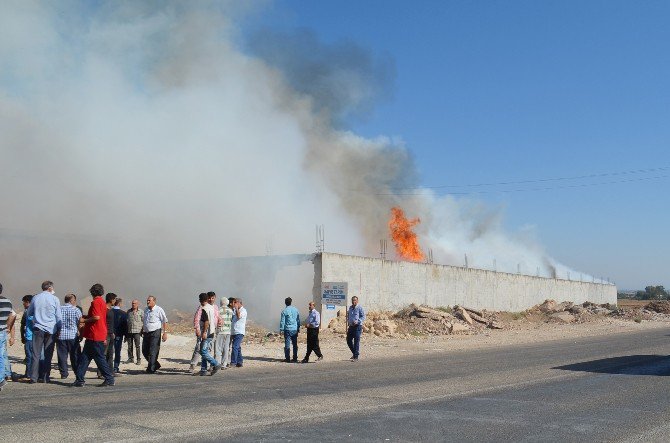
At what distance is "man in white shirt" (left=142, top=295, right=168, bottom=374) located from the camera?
45.6 ft

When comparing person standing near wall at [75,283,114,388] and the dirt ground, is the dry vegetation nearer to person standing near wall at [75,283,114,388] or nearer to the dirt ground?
the dirt ground

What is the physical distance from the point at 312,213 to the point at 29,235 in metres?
18.7

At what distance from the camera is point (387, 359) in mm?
17844

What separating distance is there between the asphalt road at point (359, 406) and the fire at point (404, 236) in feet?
106

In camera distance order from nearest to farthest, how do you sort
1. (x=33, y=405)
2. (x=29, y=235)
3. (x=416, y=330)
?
(x=33, y=405) < (x=416, y=330) < (x=29, y=235)

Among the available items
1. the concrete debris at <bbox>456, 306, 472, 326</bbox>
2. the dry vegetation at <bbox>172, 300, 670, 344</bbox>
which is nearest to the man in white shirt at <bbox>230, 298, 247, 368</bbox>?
the dry vegetation at <bbox>172, 300, 670, 344</bbox>

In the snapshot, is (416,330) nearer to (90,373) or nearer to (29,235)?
(90,373)

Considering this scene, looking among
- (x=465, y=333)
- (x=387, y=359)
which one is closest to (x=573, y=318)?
(x=465, y=333)

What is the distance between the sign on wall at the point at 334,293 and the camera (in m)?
24.4

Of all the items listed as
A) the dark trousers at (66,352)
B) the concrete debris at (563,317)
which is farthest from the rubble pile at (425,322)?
the dark trousers at (66,352)

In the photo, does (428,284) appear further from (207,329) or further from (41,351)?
(41,351)

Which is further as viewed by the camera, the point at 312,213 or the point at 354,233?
the point at 354,233

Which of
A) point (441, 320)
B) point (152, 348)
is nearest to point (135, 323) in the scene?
point (152, 348)

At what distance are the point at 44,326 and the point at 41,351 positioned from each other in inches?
17.7
